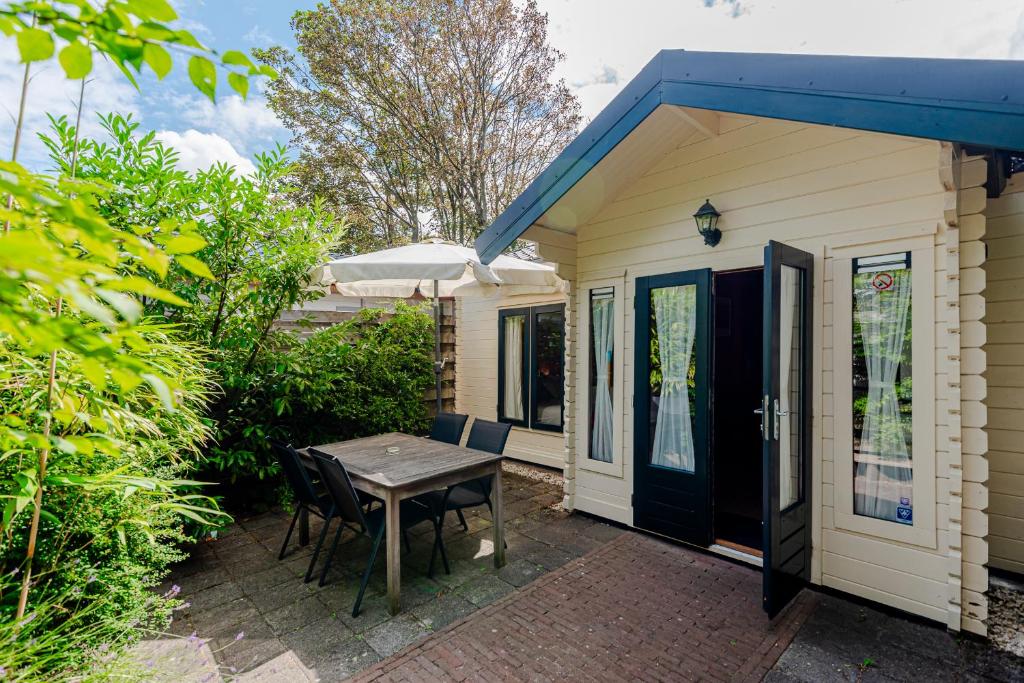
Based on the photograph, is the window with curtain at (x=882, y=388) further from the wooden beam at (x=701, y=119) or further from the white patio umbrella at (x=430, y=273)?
the white patio umbrella at (x=430, y=273)

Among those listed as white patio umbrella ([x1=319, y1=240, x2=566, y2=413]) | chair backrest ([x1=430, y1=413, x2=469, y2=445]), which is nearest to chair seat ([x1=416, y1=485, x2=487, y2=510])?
chair backrest ([x1=430, y1=413, x2=469, y2=445])

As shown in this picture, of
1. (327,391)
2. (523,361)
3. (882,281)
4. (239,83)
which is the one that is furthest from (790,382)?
(327,391)

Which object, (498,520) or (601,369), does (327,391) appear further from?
(601,369)

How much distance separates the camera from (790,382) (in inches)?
117

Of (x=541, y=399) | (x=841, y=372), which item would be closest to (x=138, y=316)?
(x=841, y=372)

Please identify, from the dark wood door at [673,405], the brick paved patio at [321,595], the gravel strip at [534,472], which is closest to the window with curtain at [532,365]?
the gravel strip at [534,472]

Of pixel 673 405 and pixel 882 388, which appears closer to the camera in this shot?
pixel 882 388

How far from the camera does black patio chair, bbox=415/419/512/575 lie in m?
3.38

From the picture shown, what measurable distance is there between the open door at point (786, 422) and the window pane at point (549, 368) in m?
3.05

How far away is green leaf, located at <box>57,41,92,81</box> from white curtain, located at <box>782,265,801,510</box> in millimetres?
3069

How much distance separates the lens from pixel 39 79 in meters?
1.23

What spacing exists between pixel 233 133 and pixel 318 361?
9.16m

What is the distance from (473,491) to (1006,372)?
3.83 meters

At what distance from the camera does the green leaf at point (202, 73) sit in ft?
2.33
